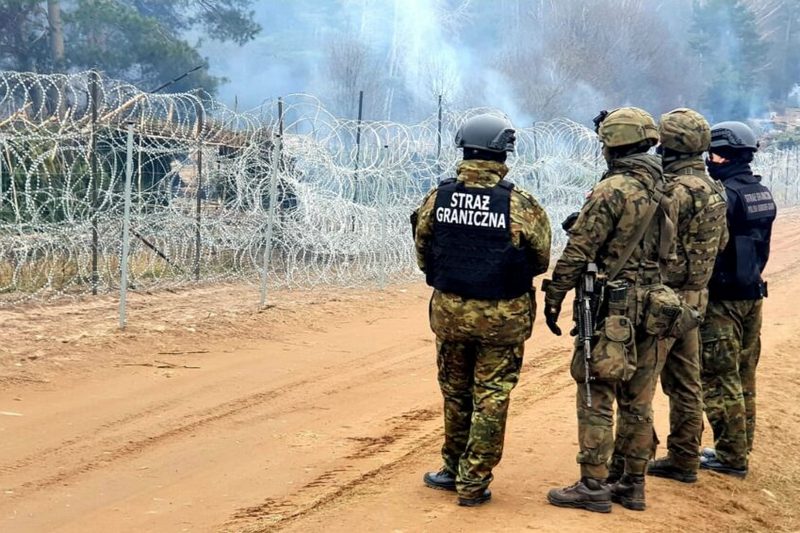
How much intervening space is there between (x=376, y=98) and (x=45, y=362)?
3710cm

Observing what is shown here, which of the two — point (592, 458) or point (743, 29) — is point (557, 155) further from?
point (743, 29)

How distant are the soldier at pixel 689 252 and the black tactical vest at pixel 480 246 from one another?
86 cm

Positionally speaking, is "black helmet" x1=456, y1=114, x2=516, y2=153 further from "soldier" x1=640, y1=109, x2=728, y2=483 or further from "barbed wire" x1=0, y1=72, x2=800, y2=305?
"barbed wire" x1=0, y1=72, x2=800, y2=305

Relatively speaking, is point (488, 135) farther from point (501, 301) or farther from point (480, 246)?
point (501, 301)

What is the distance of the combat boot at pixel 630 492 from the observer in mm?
4840

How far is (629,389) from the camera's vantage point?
488 cm

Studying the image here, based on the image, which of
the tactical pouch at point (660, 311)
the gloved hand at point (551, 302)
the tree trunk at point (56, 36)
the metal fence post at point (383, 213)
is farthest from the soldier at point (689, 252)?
the tree trunk at point (56, 36)

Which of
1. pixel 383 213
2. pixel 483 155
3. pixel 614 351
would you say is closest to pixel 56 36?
pixel 383 213

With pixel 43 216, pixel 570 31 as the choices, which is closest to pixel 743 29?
pixel 570 31

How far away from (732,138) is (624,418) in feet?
5.67

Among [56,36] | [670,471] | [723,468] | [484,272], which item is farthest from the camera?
[56,36]

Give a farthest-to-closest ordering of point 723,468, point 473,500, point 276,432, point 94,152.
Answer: point 94,152
point 276,432
point 723,468
point 473,500

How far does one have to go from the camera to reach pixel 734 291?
547 cm

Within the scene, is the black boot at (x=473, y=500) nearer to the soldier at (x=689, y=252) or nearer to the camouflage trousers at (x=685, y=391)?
the camouflage trousers at (x=685, y=391)
